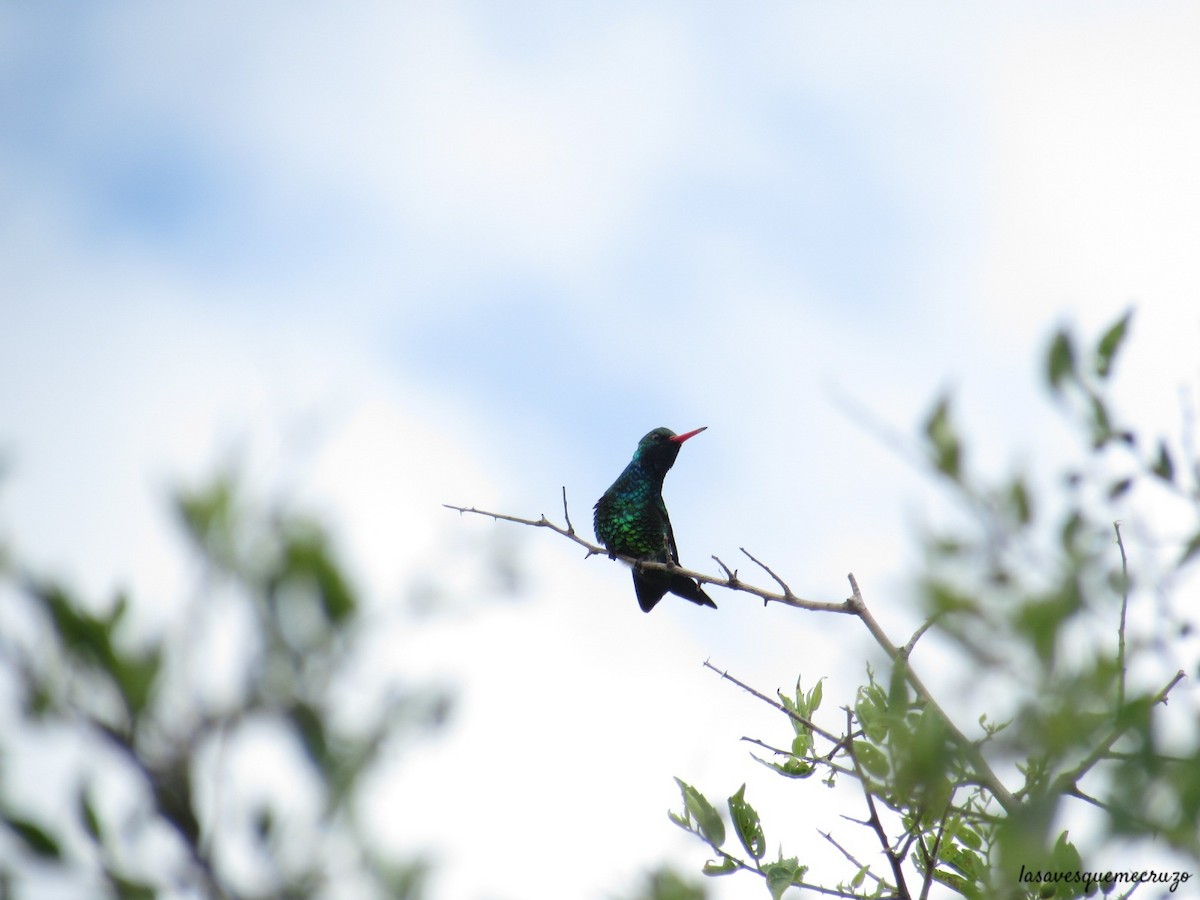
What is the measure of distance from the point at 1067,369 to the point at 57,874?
1.46 meters

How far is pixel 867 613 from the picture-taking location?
3.89 metres

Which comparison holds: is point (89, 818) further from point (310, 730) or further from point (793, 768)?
point (793, 768)

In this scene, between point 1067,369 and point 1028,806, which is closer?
point 1028,806


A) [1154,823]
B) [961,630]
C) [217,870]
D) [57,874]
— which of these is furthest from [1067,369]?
[57,874]

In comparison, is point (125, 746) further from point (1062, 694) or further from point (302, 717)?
point (1062, 694)

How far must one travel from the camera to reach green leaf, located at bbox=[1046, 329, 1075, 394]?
1687 millimetres

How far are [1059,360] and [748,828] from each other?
2.27 m

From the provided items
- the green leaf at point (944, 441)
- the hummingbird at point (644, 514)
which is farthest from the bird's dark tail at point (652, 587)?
the green leaf at point (944, 441)

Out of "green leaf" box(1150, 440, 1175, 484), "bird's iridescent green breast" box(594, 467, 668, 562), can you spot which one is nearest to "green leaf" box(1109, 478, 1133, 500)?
"green leaf" box(1150, 440, 1175, 484)

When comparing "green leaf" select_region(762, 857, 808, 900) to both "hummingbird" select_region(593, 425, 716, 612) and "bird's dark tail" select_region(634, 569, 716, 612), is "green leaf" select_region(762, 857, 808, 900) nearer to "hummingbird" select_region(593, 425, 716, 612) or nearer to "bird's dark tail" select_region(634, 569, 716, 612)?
"bird's dark tail" select_region(634, 569, 716, 612)

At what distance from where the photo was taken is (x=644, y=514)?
28.9 ft

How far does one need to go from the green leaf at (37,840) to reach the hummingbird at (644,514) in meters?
7.28

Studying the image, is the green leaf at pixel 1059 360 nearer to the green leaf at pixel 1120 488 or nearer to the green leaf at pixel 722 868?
the green leaf at pixel 1120 488

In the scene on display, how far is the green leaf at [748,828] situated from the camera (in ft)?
11.7
